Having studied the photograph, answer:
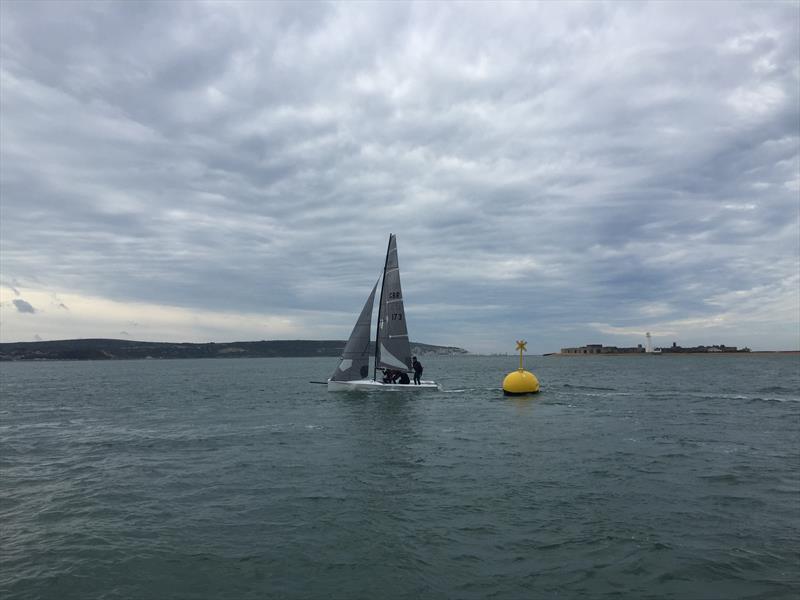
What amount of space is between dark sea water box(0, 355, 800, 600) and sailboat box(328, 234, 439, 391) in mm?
17462

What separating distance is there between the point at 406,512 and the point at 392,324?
32463 millimetres

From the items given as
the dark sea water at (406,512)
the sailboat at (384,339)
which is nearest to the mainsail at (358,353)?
the sailboat at (384,339)

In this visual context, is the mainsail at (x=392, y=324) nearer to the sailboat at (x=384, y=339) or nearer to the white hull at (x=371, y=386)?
the sailboat at (x=384, y=339)

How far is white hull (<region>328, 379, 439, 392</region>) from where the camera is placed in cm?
4381

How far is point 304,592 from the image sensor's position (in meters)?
9.36

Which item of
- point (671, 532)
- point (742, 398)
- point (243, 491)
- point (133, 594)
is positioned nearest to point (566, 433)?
point (671, 532)

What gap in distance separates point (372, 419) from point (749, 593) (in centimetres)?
2352

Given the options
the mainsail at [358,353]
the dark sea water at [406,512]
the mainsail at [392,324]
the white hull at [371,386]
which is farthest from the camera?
the mainsail at [358,353]

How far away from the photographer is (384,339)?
4575 cm

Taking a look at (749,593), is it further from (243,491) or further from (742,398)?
(742,398)

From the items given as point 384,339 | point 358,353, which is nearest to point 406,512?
point 384,339

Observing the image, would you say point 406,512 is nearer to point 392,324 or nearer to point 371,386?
point 371,386

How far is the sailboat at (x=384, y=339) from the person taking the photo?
150 ft

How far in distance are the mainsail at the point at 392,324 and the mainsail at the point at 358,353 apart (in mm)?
1213
